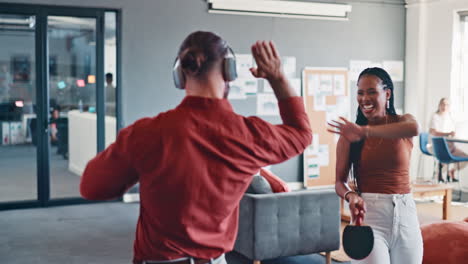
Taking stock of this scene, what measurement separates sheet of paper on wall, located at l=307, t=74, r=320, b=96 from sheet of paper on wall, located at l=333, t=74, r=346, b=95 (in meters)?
0.30

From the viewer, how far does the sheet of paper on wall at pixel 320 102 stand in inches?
352

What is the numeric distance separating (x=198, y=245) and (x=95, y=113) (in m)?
6.63

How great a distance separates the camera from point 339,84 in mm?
9117

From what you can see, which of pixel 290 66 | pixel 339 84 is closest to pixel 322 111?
pixel 339 84

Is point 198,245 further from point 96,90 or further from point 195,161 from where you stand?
point 96,90

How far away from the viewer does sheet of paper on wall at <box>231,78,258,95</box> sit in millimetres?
8453

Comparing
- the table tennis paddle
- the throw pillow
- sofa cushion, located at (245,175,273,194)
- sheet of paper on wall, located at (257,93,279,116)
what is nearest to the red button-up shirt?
the table tennis paddle

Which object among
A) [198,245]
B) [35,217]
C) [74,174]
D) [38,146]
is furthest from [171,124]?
[74,174]

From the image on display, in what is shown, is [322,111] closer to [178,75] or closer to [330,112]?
[330,112]

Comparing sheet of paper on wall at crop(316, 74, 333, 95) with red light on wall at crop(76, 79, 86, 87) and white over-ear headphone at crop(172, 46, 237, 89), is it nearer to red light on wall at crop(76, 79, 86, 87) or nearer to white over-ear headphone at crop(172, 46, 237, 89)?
red light on wall at crop(76, 79, 86, 87)

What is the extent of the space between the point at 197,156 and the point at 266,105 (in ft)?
23.5

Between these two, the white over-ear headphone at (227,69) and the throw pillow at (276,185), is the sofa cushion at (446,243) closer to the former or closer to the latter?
the throw pillow at (276,185)

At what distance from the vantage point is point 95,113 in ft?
26.1

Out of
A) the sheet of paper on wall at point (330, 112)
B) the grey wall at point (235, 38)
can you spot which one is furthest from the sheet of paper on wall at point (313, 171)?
the sheet of paper on wall at point (330, 112)
